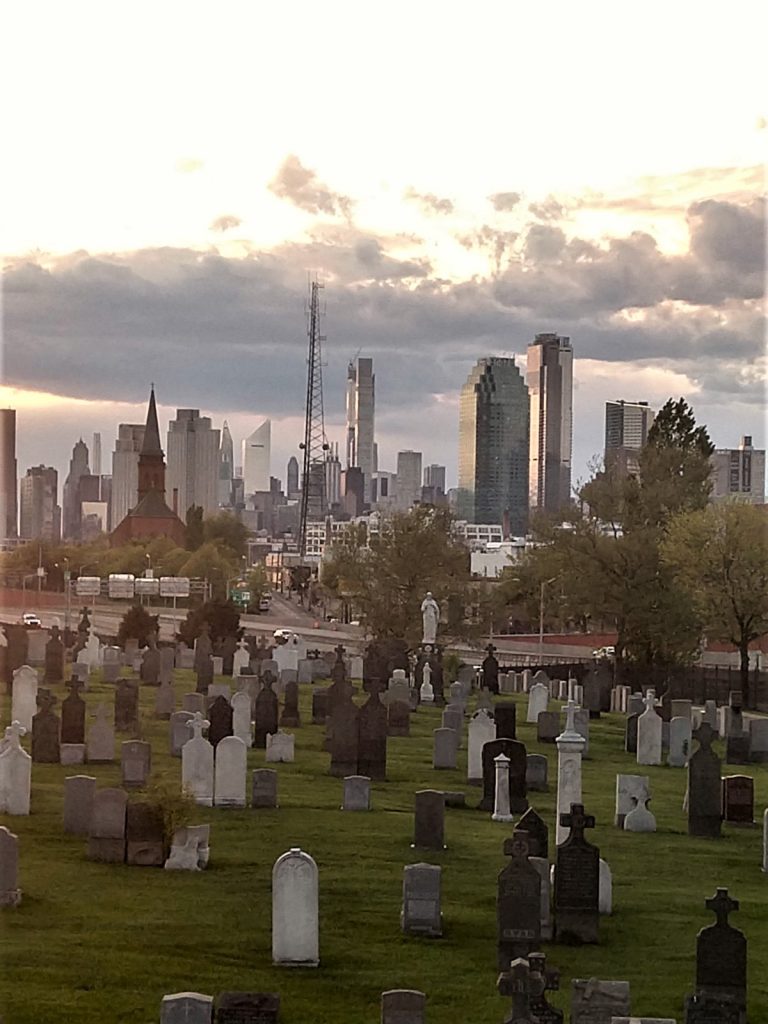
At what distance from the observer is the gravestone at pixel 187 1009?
35.8 feet

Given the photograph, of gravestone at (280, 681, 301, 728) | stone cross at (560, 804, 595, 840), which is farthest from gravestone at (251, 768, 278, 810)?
gravestone at (280, 681, 301, 728)

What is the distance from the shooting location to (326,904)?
1538cm

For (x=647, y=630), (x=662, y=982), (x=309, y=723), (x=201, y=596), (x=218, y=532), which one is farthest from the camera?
(x=218, y=532)

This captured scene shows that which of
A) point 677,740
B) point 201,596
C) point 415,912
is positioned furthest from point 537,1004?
point 201,596

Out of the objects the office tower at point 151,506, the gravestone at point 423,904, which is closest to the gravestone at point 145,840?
the gravestone at point 423,904

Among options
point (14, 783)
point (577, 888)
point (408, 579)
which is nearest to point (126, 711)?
point (14, 783)

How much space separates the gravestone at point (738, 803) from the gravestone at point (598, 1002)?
36.0 ft

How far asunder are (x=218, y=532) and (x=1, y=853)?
144341 millimetres

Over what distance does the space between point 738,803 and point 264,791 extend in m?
6.30

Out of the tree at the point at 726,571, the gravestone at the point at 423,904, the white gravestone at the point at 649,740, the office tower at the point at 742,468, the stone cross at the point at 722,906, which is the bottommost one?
the white gravestone at the point at 649,740

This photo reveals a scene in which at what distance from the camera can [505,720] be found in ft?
85.7

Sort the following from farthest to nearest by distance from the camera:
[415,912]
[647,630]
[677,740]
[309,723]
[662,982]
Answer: [647,630] → [309,723] → [677,740] → [415,912] → [662,982]

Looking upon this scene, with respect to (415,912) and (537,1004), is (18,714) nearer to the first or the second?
(415,912)

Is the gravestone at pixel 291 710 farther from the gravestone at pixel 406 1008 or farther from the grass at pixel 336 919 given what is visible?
the gravestone at pixel 406 1008
